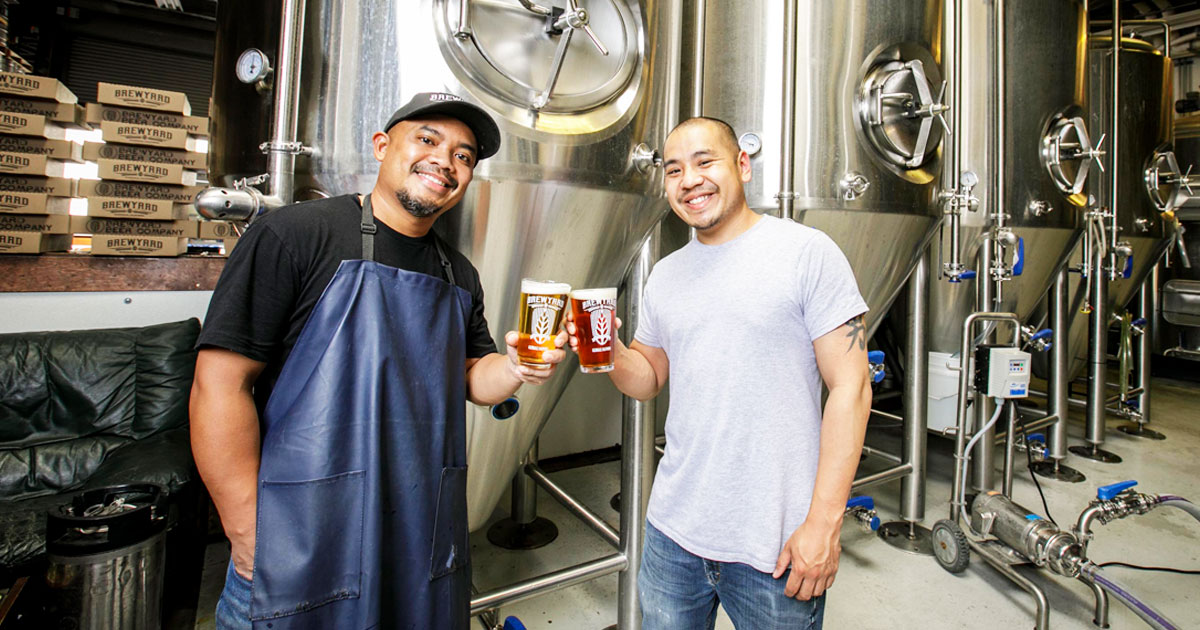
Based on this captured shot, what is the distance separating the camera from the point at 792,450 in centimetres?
118

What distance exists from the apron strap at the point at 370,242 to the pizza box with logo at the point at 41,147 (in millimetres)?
2732

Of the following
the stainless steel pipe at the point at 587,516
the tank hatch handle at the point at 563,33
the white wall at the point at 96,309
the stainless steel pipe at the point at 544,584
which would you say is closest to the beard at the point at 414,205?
the tank hatch handle at the point at 563,33

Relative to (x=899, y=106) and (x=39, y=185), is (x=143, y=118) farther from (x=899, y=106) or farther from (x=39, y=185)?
(x=899, y=106)

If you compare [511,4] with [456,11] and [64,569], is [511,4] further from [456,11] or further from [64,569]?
[64,569]

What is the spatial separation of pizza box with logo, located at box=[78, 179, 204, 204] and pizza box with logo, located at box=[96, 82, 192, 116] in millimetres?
383

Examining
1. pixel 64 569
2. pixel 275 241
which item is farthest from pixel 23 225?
pixel 275 241

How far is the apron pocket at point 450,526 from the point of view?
4.06 feet

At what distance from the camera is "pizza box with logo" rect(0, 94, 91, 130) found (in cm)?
276

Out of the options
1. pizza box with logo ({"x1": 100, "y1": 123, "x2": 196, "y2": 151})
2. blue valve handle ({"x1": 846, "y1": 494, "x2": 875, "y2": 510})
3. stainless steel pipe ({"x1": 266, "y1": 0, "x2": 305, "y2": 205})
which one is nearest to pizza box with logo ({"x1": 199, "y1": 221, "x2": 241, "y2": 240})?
pizza box with logo ({"x1": 100, "y1": 123, "x2": 196, "y2": 151})

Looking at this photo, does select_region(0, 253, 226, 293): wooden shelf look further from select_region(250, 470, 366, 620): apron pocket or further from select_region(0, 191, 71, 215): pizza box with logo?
select_region(250, 470, 366, 620): apron pocket

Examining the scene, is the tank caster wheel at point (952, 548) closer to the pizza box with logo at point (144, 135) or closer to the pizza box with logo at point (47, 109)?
the pizza box with logo at point (144, 135)

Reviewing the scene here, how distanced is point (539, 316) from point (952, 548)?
2.36 m

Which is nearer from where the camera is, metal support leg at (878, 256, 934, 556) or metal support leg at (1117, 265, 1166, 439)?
metal support leg at (878, 256, 934, 556)

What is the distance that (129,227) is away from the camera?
9.64 feet
